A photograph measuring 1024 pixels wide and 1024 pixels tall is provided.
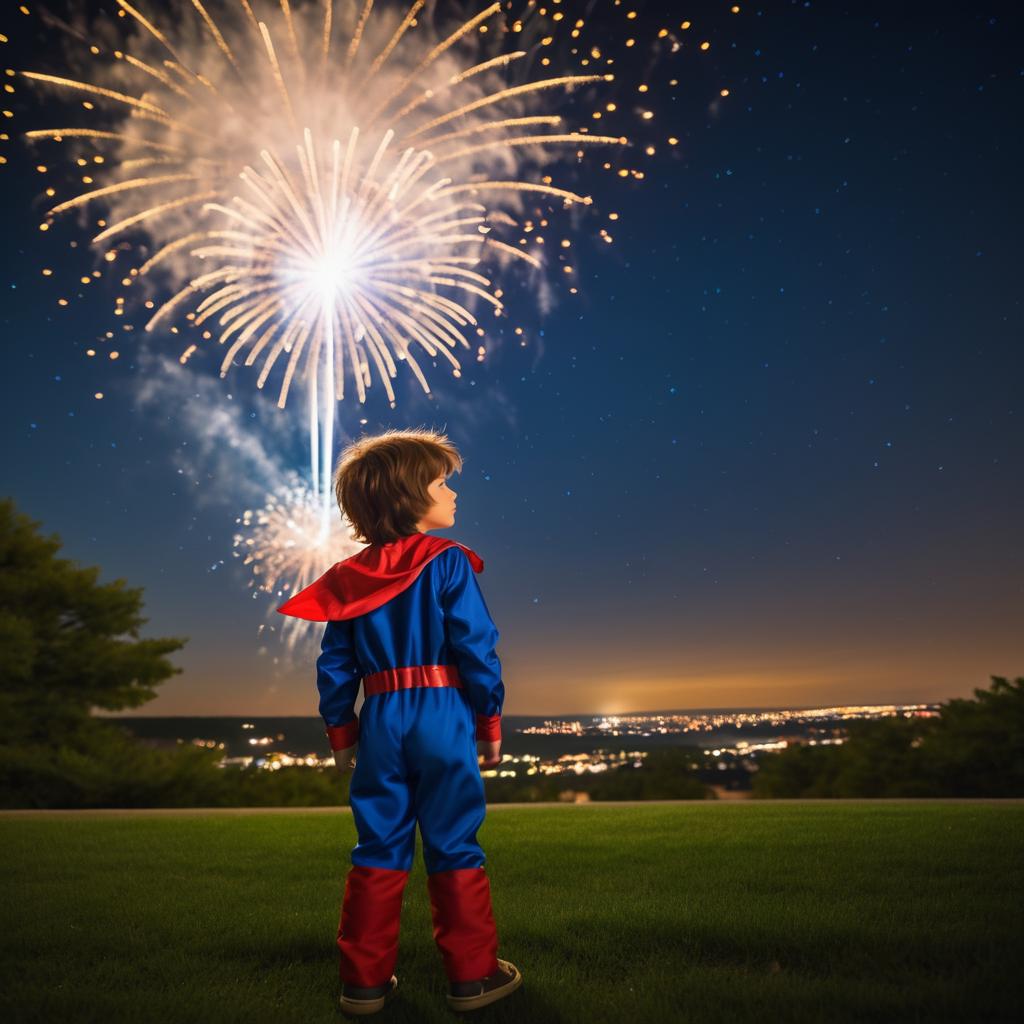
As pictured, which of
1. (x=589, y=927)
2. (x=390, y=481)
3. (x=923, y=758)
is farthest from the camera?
(x=923, y=758)

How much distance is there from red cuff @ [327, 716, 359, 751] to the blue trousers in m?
0.21

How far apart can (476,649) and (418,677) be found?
236 mm

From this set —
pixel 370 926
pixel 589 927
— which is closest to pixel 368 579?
pixel 370 926

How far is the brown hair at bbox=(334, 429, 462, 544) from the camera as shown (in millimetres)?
3355

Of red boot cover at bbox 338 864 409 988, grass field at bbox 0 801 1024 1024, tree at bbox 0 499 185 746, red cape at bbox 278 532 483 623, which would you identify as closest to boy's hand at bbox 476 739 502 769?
red boot cover at bbox 338 864 409 988

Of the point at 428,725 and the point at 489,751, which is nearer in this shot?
the point at 428,725

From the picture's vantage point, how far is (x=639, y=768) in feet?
46.3

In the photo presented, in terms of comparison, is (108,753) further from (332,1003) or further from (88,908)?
(332,1003)

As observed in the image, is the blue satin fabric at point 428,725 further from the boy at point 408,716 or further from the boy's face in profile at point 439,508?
the boy's face in profile at point 439,508

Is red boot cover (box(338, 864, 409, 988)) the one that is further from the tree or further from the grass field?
the tree

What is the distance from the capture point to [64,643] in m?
14.5

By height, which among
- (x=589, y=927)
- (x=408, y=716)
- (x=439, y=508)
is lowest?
(x=589, y=927)

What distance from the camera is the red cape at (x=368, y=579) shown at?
3.12m

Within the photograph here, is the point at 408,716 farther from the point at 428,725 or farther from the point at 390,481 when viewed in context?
the point at 390,481
